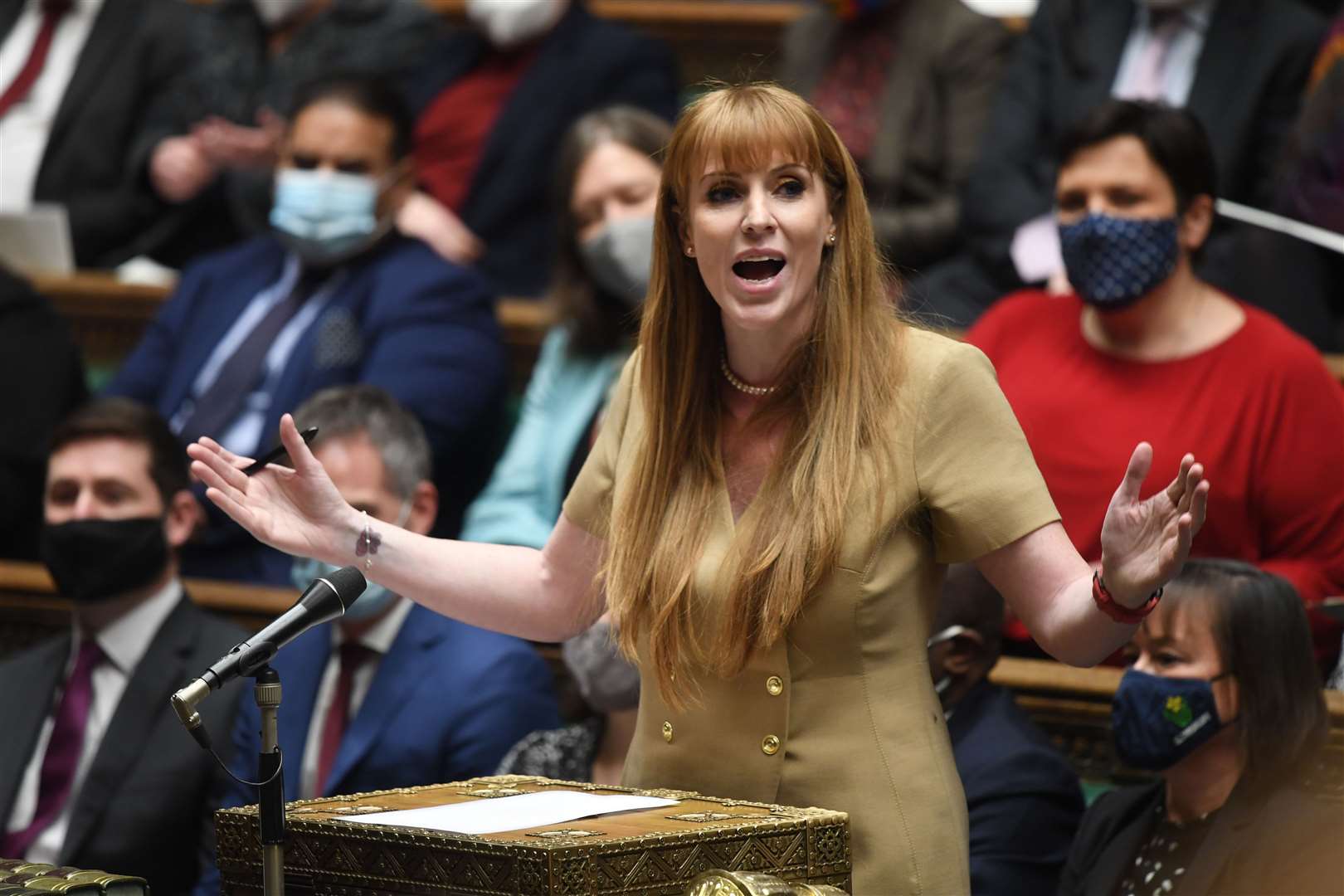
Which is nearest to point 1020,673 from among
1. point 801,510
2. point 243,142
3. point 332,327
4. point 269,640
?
point 801,510

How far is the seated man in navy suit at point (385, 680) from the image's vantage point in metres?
3.20

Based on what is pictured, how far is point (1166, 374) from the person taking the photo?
130 inches

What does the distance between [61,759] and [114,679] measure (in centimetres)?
17

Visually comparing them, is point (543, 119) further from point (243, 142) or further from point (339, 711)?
point (339, 711)

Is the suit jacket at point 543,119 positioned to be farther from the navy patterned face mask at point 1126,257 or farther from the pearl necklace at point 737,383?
the pearl necklace at point 737,383

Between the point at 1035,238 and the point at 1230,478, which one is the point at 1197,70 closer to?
the point at 1035,238

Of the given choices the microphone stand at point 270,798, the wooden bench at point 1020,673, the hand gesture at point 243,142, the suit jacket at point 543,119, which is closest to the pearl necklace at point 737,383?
the microphone stand at point 270,798

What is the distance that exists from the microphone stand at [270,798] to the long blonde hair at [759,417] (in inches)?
15.4

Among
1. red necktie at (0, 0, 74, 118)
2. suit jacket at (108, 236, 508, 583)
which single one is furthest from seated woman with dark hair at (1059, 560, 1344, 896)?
red necktie at (0, 0, 74, 118)

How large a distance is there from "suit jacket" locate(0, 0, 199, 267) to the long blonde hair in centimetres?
345

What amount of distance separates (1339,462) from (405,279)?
6.70ft

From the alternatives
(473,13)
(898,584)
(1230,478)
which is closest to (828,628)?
Answer: (898,584)

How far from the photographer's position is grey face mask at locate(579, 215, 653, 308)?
4086 millimetres

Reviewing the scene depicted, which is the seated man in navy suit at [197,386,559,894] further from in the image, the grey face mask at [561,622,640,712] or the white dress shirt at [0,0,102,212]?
the white dress shirt at [0,0,102,212]
